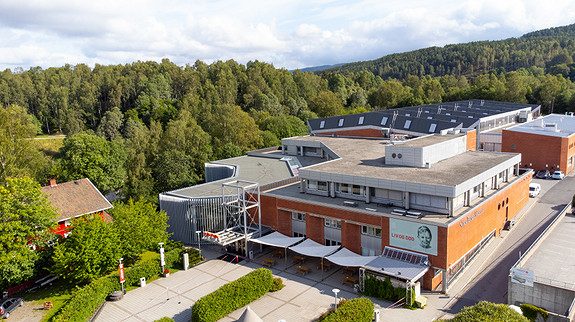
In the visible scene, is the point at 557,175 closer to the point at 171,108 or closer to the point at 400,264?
the point at 400,264

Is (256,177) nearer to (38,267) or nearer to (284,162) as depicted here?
(284,162)

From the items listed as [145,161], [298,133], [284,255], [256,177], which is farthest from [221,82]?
[284,255]

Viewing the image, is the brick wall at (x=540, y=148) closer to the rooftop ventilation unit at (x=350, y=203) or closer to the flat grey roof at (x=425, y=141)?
the flat grey roof at (x=425, y=141)

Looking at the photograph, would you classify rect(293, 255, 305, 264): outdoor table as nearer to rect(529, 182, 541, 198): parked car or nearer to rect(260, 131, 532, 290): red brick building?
rect(260, 131, 532, 290): red brick building

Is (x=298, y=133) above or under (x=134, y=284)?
above

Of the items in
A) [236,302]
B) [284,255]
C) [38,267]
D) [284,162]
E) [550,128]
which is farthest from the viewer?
[550,128]

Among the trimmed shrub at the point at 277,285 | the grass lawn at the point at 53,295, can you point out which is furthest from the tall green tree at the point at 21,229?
the trimmed shrub at the point at 277,285
